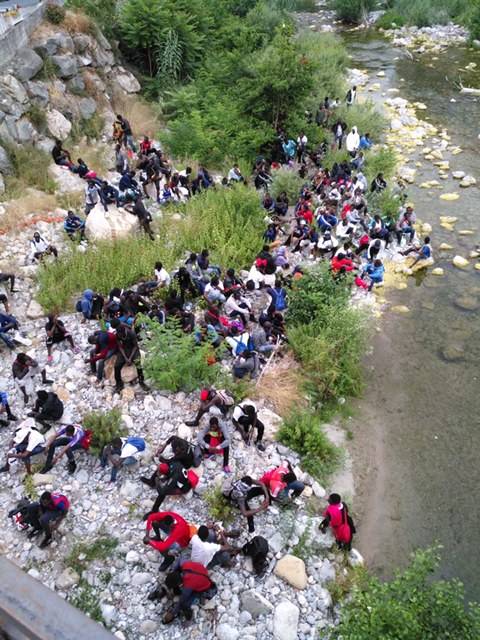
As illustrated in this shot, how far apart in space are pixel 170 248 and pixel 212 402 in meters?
5.56

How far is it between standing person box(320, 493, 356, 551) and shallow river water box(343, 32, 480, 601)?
60cm

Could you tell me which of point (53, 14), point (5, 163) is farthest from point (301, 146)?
point (53, 14)

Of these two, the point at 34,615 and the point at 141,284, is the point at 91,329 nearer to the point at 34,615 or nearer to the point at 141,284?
the point at 141,284

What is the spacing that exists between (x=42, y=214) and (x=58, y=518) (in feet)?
27.8

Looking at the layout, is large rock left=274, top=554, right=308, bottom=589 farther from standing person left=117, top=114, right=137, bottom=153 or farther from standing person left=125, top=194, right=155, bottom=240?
standing person left=117, top=114, right=137, bottom=153

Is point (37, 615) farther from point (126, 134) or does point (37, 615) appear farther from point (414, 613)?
point (126, 134)

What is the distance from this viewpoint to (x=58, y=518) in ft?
23.5

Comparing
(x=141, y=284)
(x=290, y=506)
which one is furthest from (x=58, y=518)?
(x=141, y=284)

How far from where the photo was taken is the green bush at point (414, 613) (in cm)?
507

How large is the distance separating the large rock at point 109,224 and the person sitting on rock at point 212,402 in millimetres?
5690

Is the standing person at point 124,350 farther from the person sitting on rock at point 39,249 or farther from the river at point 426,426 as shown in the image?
the river at point 426,426

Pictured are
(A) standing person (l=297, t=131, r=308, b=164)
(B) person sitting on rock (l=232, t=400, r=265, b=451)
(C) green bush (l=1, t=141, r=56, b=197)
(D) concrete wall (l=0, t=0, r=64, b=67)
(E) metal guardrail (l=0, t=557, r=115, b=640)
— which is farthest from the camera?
(A) standing person (l=297, t=131, r=308, b=164)

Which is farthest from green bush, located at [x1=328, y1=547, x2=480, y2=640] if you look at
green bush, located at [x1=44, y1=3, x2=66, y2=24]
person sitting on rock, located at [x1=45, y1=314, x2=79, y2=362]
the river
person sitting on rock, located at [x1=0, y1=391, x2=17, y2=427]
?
green bush, located at [x1=44, y1=3, x2=66, y2=24]

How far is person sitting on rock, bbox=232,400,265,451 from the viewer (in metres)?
8.41
